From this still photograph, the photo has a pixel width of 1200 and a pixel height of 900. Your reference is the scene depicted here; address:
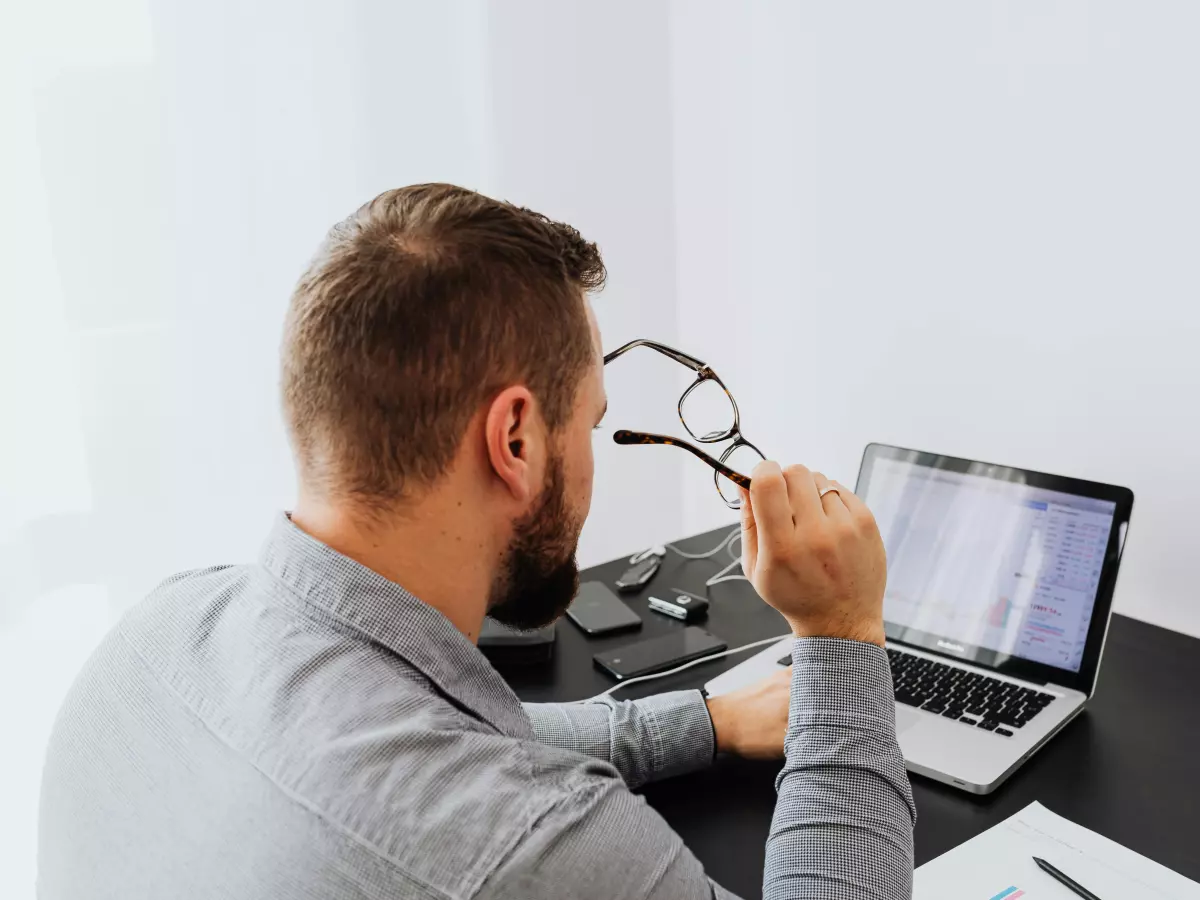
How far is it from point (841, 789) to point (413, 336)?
18.4 inches

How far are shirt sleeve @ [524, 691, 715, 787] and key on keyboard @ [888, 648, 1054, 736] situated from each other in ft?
0.84

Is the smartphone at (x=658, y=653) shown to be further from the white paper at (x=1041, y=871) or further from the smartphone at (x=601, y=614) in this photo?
the white paper at (x=1041, y=871)

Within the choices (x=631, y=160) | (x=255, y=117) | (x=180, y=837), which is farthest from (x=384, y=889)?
(x=631, y=160)

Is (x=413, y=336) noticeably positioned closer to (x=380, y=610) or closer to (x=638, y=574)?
(x=380, y=610)

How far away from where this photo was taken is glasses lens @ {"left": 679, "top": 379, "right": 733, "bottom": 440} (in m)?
2.02

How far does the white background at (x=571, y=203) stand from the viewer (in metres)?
1.28

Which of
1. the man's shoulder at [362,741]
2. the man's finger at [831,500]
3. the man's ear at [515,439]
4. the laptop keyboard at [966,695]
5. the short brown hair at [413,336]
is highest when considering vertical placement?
the short brown hair at [413,336]

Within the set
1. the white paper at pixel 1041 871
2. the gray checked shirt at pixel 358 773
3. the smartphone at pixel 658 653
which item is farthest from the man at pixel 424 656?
the smartphone at pixel 658 653

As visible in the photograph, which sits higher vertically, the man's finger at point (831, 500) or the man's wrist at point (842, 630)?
the man's finger at point (831, 500)

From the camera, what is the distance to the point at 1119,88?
123 cm

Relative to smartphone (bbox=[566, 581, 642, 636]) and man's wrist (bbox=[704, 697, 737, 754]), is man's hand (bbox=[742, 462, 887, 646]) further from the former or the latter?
smartphone (bbox=[566, 581, 642, 636])

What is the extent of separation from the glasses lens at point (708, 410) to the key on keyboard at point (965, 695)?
0.89m

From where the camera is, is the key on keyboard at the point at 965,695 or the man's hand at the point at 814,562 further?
the key on keyboard at the point at 965,695

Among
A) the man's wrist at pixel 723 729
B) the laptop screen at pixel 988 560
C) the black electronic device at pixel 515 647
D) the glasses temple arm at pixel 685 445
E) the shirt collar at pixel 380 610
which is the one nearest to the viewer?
the shirt collar at pixel 380 610
